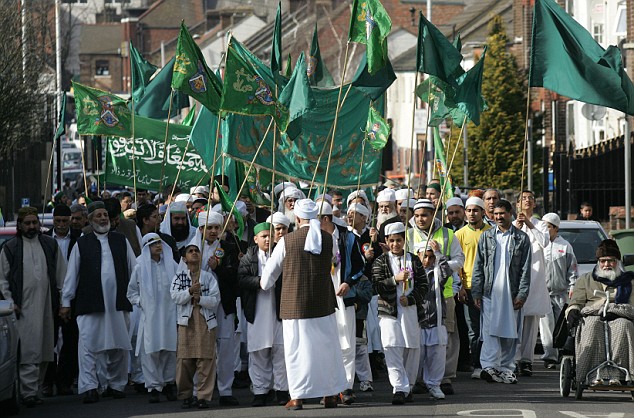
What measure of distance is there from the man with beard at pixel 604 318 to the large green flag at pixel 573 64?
7.13ft

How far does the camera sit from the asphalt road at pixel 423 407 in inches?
515

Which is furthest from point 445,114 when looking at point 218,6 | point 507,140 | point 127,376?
point 218,6

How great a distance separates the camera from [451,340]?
50.8 feet

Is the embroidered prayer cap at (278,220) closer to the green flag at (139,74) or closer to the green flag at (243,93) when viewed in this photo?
the green flag at (243,93)

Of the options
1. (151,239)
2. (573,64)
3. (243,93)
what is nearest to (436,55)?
(573,64)

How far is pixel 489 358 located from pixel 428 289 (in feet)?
5.51

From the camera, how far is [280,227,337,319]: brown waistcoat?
1348 centimetres

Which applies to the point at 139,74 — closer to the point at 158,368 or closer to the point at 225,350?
the point at 158,368

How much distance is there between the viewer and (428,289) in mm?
14375

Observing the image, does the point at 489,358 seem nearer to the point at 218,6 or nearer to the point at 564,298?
the point at 564,298

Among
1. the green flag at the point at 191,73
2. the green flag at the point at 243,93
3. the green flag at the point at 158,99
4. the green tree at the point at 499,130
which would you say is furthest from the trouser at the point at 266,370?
the green tree at the point at 499,130

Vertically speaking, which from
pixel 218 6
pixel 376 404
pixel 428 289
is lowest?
pixel 376 404

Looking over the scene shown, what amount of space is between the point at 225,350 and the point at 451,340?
7.89ft

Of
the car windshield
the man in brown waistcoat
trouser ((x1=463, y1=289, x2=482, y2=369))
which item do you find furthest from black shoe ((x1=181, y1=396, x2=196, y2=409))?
the car windshield
